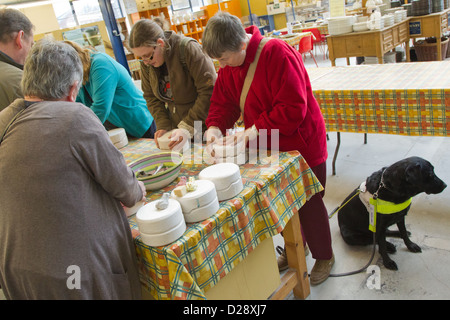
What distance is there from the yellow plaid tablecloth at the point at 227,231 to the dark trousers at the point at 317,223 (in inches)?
5.6

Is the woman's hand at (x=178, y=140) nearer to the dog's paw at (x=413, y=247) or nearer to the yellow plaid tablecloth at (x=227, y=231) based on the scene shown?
the yellow plaid tablecloth at (x=227, y=231)

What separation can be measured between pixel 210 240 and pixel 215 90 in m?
0.92

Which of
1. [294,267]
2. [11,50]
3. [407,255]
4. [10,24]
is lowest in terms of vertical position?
[407,255]

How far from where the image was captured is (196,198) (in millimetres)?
1264

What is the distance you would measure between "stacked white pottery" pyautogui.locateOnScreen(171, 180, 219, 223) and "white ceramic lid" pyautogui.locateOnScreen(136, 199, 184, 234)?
50mm

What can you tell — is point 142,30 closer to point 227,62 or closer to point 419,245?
point 227,62

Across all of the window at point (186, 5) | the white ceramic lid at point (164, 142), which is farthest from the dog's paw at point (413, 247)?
the window at point (186, 5)

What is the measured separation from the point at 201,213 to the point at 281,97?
2.13 feet

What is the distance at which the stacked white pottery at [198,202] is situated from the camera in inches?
50.1

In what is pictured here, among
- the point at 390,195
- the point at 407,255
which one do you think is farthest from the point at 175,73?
A: the point at 407,255

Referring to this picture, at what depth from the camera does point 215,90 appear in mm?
1925

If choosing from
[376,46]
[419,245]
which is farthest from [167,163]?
[376,46]

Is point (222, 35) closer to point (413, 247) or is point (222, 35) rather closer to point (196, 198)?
point (196, 198)

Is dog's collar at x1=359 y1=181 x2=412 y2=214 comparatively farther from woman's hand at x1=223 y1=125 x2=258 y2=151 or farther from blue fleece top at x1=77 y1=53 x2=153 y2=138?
blue fleece top at x1=77 y1=53 x2=153 y2=138
